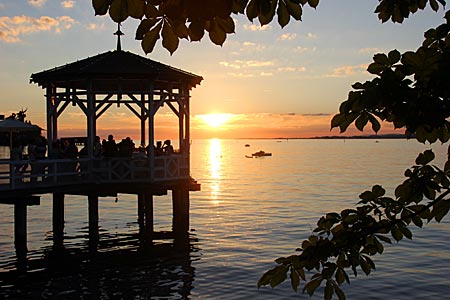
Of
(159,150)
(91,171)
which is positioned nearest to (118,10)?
(91,171)

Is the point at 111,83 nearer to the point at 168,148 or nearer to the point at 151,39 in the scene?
the point at 168,148

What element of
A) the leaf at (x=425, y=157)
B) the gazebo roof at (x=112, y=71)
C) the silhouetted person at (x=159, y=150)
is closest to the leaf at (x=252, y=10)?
the leaf at (x=425, y=157)

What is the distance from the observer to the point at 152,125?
21.2 metres

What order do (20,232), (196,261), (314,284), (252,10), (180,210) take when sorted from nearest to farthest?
(252,10) → (314,284) → (20,232) → (196,261) → (180,210)

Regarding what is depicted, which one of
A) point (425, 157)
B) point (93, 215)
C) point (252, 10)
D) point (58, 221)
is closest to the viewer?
point (252, 10)

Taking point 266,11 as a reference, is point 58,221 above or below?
below

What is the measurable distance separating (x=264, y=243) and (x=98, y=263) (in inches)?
322

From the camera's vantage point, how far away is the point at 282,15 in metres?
2.60

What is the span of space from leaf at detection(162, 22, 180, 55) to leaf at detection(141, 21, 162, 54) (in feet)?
0.10

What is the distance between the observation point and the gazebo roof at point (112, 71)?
20.0 m

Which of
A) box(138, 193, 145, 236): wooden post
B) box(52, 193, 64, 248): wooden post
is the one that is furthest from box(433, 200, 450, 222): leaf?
box(138, 193, 145, 236): wooden post

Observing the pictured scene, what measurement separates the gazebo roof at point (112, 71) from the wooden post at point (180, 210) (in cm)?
525

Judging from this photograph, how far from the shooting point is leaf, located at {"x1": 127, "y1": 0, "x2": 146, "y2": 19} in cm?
227

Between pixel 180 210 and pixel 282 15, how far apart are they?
72.7 feet
